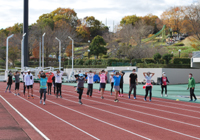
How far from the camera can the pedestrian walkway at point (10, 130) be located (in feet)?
25.4

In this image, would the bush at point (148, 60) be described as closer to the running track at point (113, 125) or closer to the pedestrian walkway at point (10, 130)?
the running track at point (113, 125)

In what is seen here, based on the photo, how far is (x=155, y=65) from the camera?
135 feet

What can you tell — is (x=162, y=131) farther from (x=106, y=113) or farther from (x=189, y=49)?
(x=189, y=49)

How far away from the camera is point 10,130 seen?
8.63 m

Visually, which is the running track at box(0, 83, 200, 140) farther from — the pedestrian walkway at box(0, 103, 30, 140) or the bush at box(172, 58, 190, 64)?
the bush at box(172, 58, 190, 64)

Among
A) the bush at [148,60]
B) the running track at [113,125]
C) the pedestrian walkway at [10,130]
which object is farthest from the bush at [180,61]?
the pedestrian walkway at [10,130]

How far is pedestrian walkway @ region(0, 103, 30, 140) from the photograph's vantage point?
7746 mm

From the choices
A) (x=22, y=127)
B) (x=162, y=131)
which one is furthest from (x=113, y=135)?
(x=22, y=127)

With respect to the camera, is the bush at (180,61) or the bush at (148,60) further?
the bush at (148,60)

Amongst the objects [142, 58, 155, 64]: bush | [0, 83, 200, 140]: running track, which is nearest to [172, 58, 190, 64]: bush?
[142, 58, 155, 64]: bush

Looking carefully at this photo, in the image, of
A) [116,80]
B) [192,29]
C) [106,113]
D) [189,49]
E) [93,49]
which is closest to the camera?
[106,113]

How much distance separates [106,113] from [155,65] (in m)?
29.7

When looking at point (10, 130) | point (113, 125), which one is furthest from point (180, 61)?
point (10, 130)

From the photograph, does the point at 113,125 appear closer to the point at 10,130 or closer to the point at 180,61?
the point at 10,130
